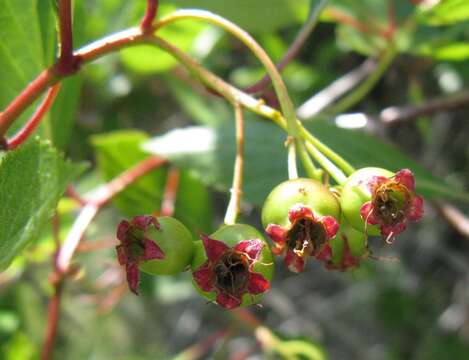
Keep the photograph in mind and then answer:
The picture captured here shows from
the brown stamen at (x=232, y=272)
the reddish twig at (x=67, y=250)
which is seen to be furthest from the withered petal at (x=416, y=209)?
the reddish twig at (x=67, y=250)

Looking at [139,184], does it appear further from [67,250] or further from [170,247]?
[170,247]

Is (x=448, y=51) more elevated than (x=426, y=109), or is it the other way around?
(x=448, y=51)

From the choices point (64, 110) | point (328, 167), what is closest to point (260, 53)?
point (328, 167)

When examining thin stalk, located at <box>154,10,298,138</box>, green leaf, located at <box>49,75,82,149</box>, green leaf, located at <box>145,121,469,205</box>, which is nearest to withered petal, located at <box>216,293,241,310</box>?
thin stalk, located at <box>154,10,298,138</box>

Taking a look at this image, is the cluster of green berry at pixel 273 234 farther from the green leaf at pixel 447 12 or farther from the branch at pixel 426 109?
the branch at pixel 426 109

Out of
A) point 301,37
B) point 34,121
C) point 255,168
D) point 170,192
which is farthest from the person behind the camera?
point 170,192

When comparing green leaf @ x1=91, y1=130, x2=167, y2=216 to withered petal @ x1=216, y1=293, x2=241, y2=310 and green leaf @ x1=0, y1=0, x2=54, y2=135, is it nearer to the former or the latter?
green leaf @ x1=0, y1=0, x2=54, y2=135
